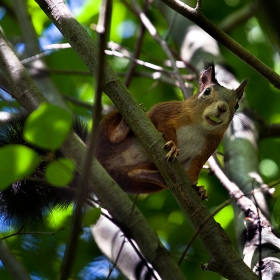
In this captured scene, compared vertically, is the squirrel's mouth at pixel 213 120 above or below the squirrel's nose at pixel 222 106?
below

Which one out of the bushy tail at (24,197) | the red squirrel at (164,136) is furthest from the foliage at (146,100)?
the red squirrel at (164,136)

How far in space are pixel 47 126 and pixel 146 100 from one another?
3.22 metres

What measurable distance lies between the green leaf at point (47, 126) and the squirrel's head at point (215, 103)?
6.65ft

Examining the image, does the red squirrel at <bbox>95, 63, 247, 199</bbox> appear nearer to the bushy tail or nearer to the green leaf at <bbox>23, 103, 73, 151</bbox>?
the bushy tail

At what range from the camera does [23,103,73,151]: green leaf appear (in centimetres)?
122

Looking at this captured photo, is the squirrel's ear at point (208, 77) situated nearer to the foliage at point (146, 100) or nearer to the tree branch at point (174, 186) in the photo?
the foliage at point (146, 100)

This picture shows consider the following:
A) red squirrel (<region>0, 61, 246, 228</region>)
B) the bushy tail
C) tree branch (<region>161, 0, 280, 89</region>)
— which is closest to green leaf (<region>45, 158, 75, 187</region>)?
tree branch (<region>161, 0, 280, 89</region>)

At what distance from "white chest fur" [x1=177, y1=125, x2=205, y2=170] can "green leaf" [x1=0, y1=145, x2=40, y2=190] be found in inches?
81.7

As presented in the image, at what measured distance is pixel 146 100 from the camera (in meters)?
4.42

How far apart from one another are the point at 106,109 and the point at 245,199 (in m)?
1.62

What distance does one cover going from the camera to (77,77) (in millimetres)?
4676

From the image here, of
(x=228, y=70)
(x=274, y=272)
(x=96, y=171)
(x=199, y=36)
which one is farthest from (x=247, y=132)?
(x=96, y=171)

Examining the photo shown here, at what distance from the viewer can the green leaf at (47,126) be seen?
1224 millimetres

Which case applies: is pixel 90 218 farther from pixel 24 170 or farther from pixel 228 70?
pixel 228 70
